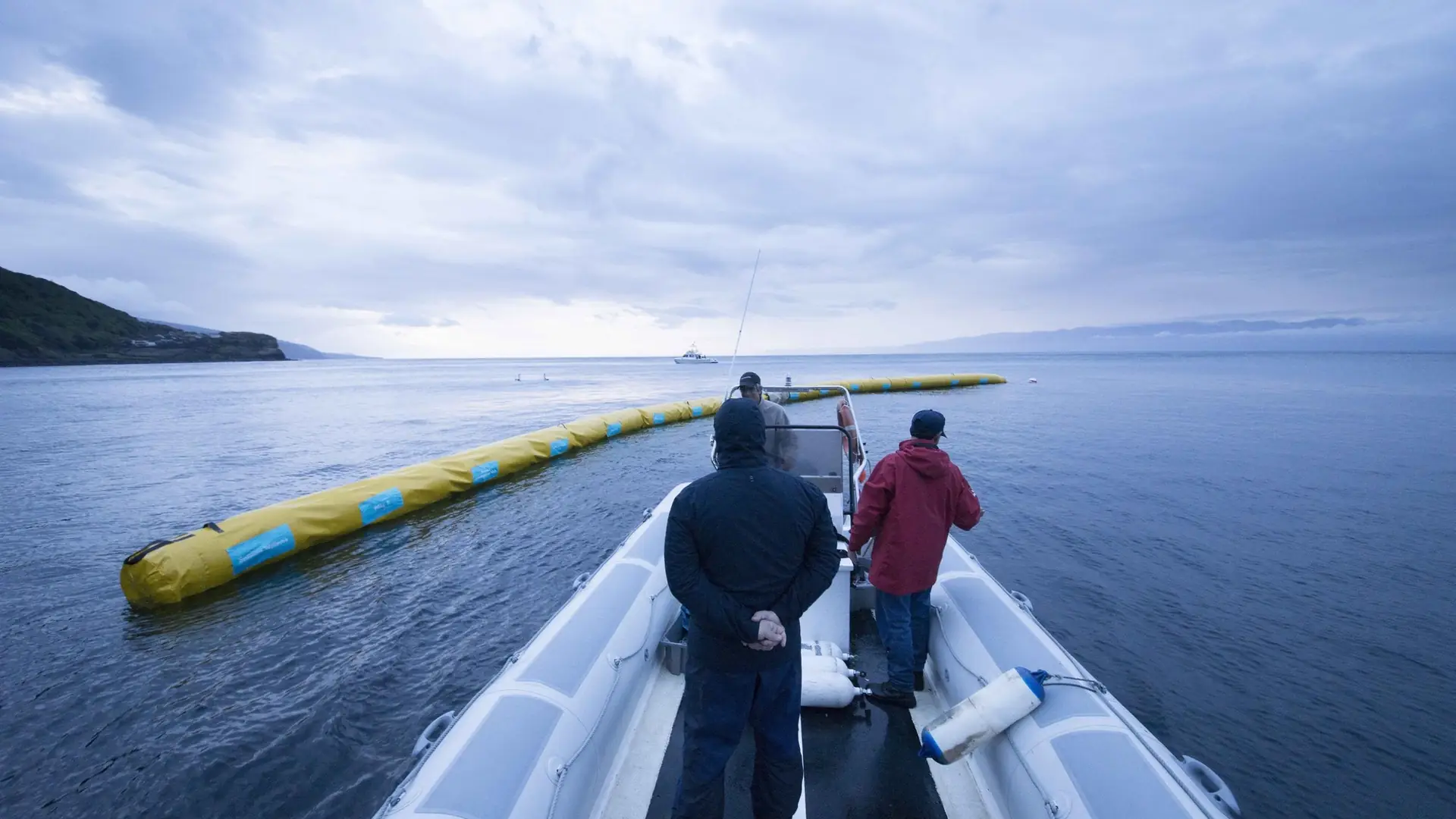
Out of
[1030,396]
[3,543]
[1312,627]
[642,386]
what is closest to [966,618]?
[1312,627]

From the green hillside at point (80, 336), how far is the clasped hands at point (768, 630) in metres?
141

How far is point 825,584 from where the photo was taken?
2496 mm

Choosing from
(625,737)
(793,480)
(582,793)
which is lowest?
(625,737)

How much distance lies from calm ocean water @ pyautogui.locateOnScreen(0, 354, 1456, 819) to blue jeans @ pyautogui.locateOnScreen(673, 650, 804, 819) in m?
3.56

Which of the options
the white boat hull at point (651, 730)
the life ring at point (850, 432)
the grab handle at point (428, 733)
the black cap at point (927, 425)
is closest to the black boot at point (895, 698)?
the white boat hull at point (651, 730)

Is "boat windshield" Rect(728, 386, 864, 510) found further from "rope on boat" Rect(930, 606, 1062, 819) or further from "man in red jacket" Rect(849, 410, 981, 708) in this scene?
"rope on boat" Rect(930, 606, 1062, 819)

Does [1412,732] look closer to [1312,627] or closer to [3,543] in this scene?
[1312,627]

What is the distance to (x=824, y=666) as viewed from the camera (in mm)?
4391

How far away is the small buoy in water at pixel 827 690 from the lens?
4.25m

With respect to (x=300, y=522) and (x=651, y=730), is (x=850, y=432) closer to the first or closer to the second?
(x=651, y=730)

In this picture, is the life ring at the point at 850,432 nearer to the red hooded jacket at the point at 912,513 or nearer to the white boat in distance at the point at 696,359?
the red hooded jacket at the point at 912,513

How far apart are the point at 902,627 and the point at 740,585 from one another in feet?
8.42

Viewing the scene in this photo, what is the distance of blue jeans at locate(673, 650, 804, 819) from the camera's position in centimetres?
254

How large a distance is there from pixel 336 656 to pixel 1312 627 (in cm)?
1220
